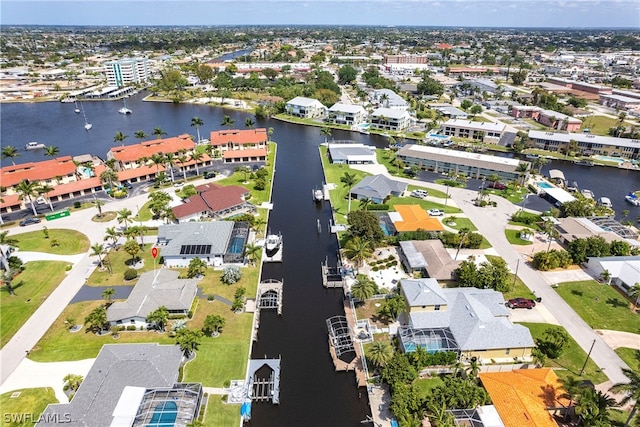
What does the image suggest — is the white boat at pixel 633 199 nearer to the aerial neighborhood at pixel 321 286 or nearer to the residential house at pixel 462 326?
the aerial neighborhood at pixel 321 286

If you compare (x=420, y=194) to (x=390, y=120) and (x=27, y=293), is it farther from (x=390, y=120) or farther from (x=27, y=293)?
(x=27, y=293)

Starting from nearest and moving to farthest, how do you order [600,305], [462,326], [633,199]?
1. [462,326]
2. [600,305]
3. [633,199]

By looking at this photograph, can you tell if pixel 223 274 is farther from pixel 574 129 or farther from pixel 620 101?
Result: pixel 620 101

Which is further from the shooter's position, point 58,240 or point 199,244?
point 58,240

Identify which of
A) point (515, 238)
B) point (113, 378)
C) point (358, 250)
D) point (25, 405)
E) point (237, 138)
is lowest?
point (25, 405)

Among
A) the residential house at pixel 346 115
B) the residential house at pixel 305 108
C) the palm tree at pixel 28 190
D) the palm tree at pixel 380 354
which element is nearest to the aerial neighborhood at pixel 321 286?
the palm tree at pixel 380 354

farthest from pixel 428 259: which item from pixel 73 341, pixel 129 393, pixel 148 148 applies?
pixel 148 148

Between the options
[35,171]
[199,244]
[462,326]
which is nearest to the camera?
[462,326]

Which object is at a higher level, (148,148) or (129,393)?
(148,148)

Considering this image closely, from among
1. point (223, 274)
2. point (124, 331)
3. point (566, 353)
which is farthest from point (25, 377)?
point (566, 353)
